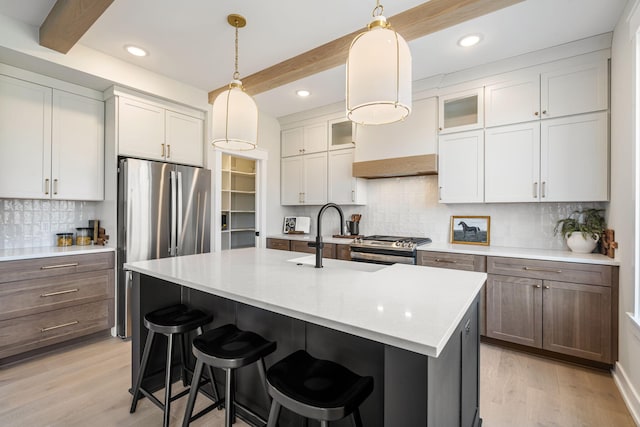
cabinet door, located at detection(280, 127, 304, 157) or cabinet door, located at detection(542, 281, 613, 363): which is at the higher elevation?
cabinet door, located at detection(280, 127, 304, 157)

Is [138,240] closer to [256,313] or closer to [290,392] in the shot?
[256,313]

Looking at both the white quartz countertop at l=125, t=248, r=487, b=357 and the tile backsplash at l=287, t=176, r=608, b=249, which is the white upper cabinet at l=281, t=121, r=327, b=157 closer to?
the tile backsplash at l=287, t=176, r=608, b=249

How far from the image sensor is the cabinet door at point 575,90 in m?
2.51

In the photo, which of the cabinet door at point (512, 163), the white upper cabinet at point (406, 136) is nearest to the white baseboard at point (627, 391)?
the cabinet door at point (512, 163)

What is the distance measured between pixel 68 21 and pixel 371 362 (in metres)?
2.96

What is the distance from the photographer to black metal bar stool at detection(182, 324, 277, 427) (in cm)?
133

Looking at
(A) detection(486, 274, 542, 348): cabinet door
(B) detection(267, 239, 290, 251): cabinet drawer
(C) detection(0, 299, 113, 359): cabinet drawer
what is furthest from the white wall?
(C) detection(0, 299, 113, 359): cabinet drawer

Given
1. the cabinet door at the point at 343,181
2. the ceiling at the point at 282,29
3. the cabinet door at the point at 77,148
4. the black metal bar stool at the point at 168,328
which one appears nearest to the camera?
the black metal bar stool at the point at 168,328

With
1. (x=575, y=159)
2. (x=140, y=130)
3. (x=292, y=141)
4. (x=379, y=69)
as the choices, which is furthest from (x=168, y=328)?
(x=292, y=141)

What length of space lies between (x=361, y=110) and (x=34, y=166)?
9.98 ft

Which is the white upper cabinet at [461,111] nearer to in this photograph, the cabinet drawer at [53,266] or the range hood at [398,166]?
the range hood at [398,166]

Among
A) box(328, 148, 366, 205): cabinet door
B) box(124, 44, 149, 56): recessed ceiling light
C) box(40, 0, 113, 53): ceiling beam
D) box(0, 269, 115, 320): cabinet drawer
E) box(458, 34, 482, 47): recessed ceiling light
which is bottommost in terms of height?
box(0, 269, 115, 320): cabinet drawer

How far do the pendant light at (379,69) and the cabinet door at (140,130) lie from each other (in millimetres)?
2672

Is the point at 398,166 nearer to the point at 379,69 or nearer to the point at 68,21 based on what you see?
the point at 379,69
